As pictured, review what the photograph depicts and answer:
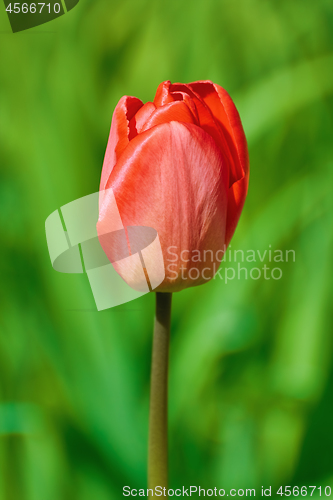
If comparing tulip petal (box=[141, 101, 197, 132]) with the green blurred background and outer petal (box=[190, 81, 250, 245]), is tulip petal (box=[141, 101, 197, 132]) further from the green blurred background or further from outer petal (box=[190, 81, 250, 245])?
the green blurred background

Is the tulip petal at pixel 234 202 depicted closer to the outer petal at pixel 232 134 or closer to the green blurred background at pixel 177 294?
the outer petal at pixel 232 134

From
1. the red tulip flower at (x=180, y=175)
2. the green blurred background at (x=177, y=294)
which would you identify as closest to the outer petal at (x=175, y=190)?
the red tulip flower at (x=180, y=175)

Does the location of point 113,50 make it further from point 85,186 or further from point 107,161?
point 107,161

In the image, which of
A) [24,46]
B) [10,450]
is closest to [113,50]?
[24,46]

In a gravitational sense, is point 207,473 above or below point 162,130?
below

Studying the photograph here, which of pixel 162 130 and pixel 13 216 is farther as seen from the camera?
pixel 13 216

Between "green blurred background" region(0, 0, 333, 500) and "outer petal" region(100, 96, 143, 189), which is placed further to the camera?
"green blurred background" region(0, 0, 333, 500)

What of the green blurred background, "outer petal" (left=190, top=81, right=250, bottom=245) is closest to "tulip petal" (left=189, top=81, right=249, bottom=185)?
"outer petal" (left=190, top=81, right=250, bottom=245)
